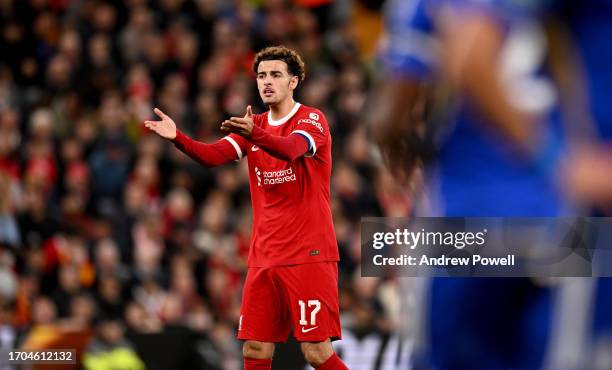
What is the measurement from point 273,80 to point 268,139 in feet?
2.60

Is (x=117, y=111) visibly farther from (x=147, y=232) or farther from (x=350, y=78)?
(x=350, y=78)

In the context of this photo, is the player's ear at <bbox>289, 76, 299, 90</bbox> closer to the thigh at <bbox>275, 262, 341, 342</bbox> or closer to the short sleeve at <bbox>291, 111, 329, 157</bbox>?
the short sleeve at <bbox>291, 111, 329, 157</bbox>

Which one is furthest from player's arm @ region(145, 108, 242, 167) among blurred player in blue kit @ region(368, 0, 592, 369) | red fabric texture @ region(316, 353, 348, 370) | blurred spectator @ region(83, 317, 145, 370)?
blurred player in blue kit @ region(368, 0, 592, 369)

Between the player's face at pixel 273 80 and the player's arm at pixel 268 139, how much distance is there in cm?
35

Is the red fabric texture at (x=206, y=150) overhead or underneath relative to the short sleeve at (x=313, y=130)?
underneath

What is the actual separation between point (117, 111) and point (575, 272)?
1019 cm

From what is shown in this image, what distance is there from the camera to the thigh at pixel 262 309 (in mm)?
5938

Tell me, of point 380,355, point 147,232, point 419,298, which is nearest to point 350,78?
point 147,232

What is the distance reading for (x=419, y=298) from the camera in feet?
7.08

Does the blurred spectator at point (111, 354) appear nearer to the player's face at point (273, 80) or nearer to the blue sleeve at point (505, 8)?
the player's face at point (273, 80)

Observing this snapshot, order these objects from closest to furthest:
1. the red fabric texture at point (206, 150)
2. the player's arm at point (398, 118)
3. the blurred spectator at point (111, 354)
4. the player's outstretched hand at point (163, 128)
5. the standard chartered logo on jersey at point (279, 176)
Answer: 1. the player's arm at point (398, 118)
2. the player's outstretched hand at point (163, 128)
3. the red fabric texture at point (206, 150)
4. the standard chartered logo on jersey at point (279, 176)
5. the blurred spectator at point (111, 354)

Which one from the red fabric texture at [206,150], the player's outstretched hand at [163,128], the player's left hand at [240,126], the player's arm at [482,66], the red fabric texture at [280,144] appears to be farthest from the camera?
the red fabric texture at [206,150]

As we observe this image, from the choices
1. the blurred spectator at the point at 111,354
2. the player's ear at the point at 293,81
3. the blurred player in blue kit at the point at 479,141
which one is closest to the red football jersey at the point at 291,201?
the player's ear at the point at 293,81

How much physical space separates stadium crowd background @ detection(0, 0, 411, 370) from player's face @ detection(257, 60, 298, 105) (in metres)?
2.11
